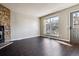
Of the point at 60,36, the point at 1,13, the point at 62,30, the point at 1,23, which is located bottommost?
the point at 60,36

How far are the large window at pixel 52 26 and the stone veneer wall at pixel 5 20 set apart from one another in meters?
3.33

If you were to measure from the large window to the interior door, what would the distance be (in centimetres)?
161

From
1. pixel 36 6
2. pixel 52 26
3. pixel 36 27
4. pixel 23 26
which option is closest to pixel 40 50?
pixel 36 6

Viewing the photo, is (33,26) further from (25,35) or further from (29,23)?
(25,35)

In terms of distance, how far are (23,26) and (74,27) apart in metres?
3.88

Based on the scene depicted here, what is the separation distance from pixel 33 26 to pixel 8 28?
3.33 meters

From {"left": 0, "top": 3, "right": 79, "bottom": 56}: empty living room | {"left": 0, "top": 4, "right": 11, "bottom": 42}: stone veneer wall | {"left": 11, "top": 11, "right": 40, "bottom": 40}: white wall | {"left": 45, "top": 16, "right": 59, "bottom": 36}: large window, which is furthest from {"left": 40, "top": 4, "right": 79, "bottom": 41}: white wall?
{"left": 0, "top": 4, "right": 11, "bottom": 42}: stone veneer wall

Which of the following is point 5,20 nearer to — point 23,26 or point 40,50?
point 23,26

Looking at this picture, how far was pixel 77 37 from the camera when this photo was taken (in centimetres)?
527

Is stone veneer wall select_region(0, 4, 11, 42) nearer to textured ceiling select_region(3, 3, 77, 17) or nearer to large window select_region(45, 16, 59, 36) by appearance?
textured ceiling select_region(3, 3, 77, 17)

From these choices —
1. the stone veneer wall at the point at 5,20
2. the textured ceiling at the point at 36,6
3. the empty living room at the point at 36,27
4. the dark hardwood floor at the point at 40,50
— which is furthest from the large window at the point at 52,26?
the stone veneer wall at the point at 5,20

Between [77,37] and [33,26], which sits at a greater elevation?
[33,26]

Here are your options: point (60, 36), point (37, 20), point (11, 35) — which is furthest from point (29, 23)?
point (60, 36)

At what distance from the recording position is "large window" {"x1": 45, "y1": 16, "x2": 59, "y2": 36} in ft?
23.8
